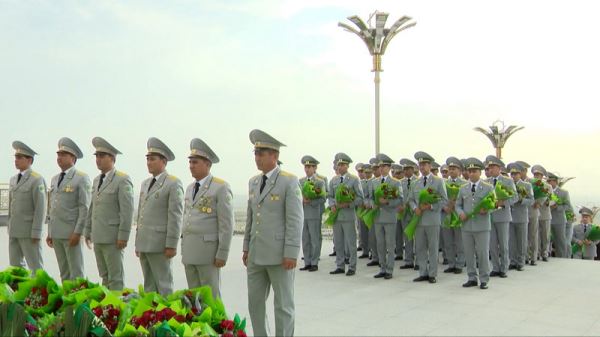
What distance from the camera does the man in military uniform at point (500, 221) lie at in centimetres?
913

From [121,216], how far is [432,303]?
12.4 ft

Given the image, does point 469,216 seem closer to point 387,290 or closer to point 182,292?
point 387,290

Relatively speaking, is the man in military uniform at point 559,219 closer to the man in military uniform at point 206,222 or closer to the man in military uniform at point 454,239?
the man in military uniform at point 454,239

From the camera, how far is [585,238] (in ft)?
51.3

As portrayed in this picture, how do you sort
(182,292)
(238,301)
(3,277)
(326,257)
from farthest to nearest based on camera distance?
(326,257)
(238,301)
(3,277)
(182,292)

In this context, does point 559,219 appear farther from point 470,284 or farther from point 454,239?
point 470,284

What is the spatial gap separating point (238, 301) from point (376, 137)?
29.0 feet

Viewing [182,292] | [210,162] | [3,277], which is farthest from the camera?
[210,162]

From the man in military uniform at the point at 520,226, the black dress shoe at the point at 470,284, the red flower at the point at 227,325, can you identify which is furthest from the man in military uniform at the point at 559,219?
the red flower at the point at 227,325

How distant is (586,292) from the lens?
8305 millimetres

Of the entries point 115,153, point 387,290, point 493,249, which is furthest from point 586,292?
point 115,153

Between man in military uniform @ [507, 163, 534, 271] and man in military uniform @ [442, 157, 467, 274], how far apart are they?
1.12 metres

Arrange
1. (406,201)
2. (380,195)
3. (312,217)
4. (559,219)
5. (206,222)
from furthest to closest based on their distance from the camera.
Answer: (559,219)
(312,217)
(406,201)
(380,195)
(206,222)

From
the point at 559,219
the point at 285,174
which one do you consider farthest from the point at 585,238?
the point at 285,174
